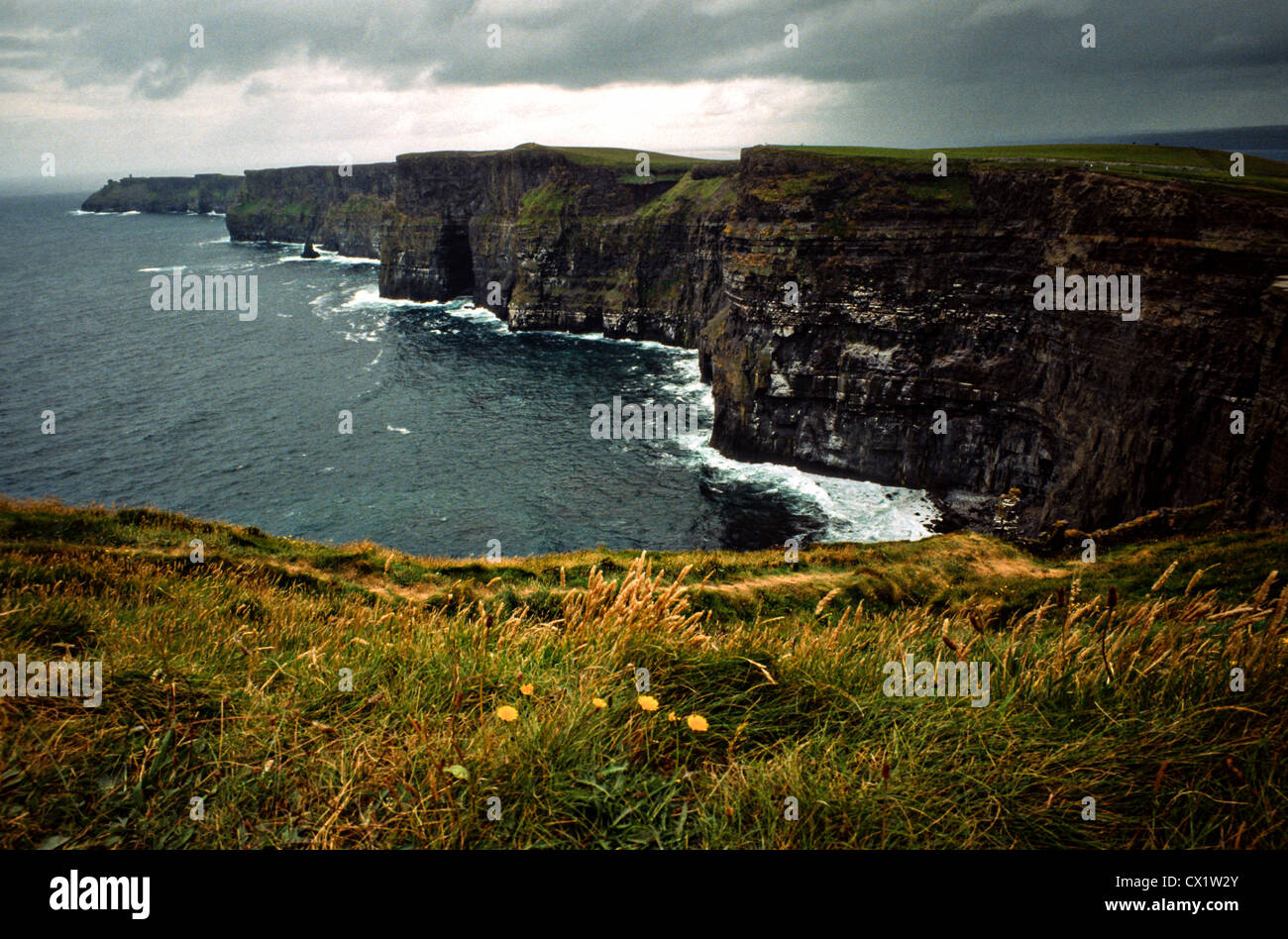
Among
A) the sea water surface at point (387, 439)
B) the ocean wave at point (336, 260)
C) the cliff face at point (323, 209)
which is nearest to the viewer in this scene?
the sea water surface at point (387, 439)

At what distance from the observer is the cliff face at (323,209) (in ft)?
566

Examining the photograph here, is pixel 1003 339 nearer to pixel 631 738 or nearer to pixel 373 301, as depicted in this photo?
pixel 631 738

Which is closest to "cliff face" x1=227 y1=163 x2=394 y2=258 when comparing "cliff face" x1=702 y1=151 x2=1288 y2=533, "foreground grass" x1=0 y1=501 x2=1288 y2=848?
"cliff face" x1=702 y1=151 x2=1288 y2=533

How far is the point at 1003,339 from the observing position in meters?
50.5

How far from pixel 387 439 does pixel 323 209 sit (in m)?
160

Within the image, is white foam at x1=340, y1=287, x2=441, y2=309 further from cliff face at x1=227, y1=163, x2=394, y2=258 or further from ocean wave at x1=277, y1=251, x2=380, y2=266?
cliff face at x1=227, y1=163, x2=394, y2=258

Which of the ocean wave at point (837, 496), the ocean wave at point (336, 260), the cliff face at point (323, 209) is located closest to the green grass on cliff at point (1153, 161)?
the ocean wave at point (837, 496)

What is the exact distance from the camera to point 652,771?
470 cm

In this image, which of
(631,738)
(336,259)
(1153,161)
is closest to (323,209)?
(336,259)

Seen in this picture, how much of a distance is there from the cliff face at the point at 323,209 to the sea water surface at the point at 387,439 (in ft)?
232

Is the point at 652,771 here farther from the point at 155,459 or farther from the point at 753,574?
the point at 155,459

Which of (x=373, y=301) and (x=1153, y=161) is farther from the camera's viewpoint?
(x=373, y=301)

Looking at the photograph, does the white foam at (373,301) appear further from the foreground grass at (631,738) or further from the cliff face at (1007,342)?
the foreground grass at (631,738)
